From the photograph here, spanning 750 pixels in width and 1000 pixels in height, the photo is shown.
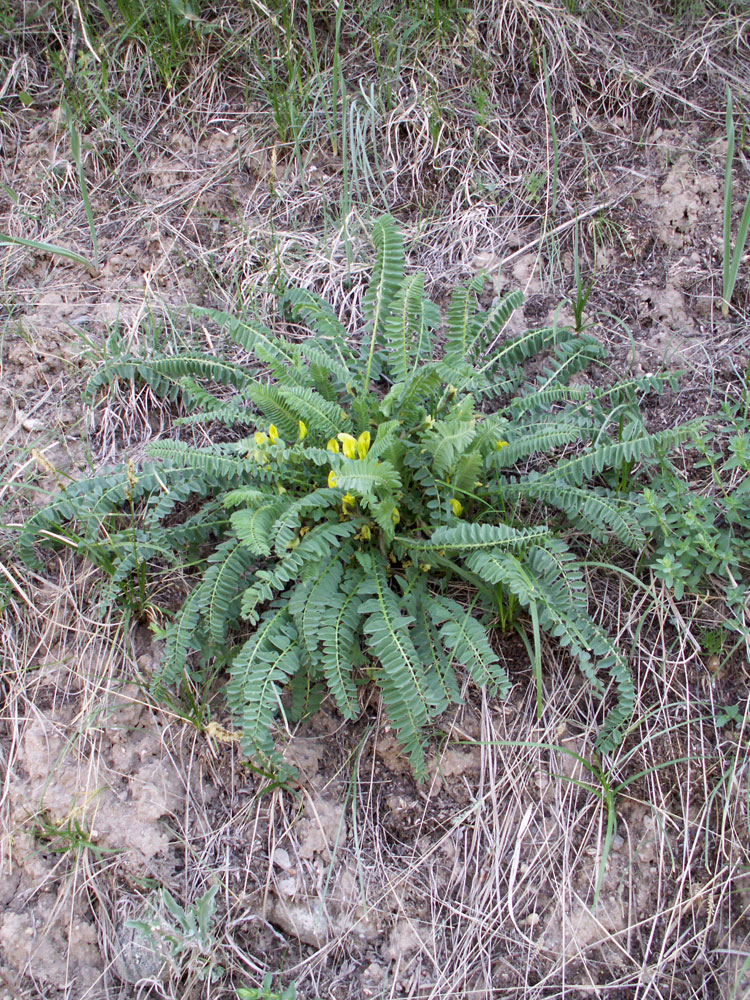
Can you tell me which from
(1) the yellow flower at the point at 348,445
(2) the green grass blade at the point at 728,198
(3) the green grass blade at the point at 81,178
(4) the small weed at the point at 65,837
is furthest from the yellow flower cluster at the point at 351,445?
(3) the green grass blade at the point at 81,178

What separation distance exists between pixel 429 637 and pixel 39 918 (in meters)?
1.40

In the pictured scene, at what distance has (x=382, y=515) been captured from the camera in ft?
7.23

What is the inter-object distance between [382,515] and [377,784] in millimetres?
827

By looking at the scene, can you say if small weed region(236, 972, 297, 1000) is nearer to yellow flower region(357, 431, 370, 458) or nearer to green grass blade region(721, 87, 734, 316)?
yellow flower region(357, 431, 370, 458)

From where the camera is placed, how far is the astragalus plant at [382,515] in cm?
213

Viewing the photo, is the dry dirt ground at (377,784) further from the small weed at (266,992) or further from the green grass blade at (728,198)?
the green grass blade at (728,198)

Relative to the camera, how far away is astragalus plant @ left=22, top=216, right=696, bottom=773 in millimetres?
2131

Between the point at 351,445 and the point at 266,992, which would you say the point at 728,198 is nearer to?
the point at 351,445

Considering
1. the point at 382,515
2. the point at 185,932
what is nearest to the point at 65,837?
the point at 185,932

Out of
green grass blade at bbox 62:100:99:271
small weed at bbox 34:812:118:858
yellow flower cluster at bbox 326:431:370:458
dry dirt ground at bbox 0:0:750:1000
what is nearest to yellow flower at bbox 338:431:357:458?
yellow flower cluster at bbox 326:431:370:458

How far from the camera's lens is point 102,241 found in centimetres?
329

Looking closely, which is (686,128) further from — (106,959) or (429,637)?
(106,959)

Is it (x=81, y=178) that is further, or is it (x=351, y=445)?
(x=81, y=178)

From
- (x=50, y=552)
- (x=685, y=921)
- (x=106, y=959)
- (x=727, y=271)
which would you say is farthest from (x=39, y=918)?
(x=727, y=271)
